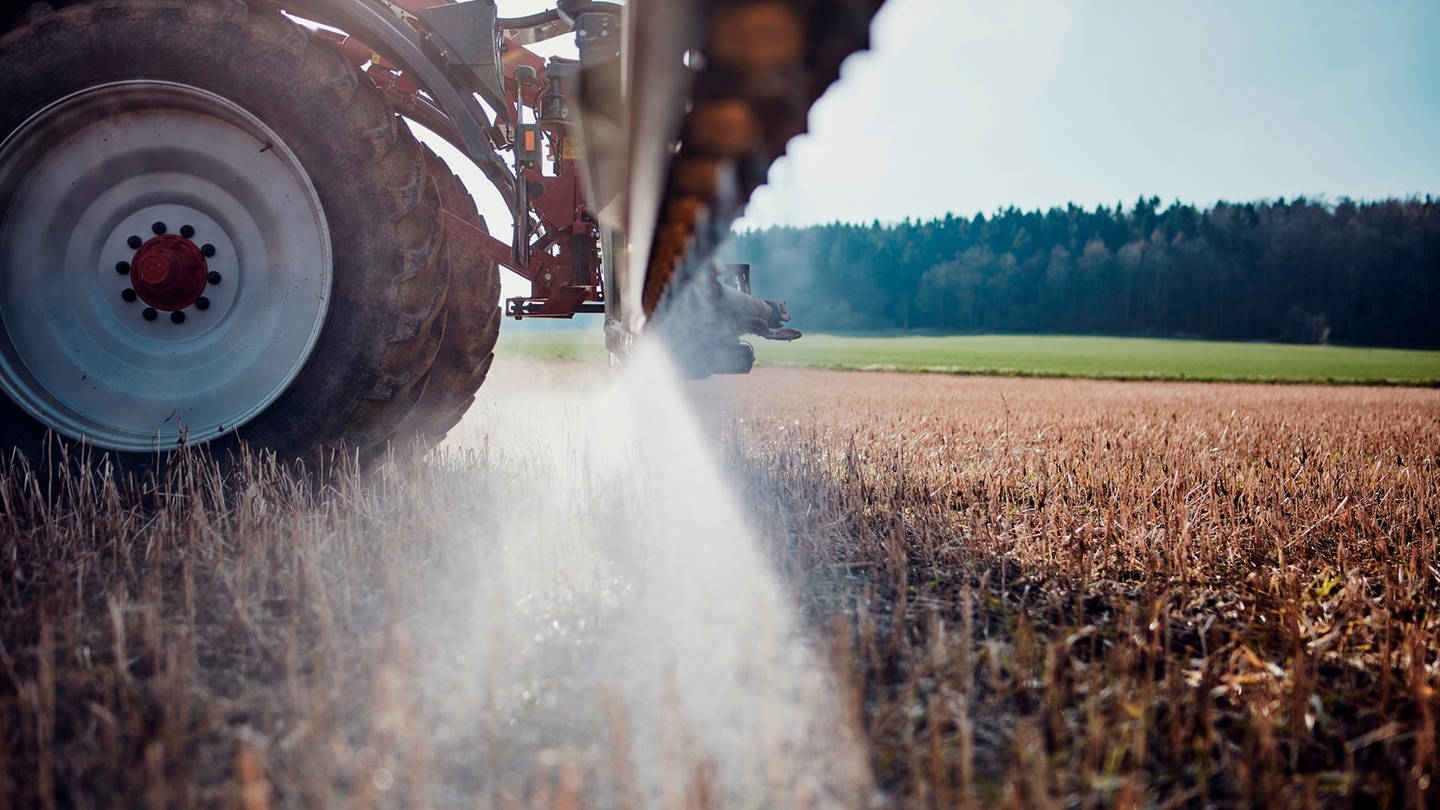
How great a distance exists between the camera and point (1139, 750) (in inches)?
50.9

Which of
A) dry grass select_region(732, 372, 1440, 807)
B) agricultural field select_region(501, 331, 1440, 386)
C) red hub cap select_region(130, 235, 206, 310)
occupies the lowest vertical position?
dry grass select_region(732, 372, 1440, 807)

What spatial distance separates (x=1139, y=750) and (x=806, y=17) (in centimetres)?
127

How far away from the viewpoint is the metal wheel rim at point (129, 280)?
2680mm

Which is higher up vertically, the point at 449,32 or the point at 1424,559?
the point at 449,32

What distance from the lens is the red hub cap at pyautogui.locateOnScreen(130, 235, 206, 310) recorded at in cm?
264

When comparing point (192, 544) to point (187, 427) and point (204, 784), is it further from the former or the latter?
point (204, 784)

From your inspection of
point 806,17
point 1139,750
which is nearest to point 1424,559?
point 1139,750

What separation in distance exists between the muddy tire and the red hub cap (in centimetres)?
127

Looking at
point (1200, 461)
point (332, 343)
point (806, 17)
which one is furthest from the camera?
point (1200, 461)

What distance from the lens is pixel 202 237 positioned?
2.75 metres

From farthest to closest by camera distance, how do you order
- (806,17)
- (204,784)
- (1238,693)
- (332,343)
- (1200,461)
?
1. (1200,461)
2. (332,343)
3. (1238,693)
4. (806,17)
5. (204,784)

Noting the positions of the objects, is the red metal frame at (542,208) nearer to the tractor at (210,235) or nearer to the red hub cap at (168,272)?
the tractor at (210,235)

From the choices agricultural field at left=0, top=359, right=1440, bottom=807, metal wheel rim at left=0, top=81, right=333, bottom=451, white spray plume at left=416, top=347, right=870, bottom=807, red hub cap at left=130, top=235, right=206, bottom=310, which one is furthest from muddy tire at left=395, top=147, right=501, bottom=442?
red hub cap at left=130, top=235, right=206, bottom=310

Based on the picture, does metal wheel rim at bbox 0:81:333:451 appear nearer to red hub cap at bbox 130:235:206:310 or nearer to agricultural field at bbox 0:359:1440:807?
red hub cap at bbox 130:235:206:310
